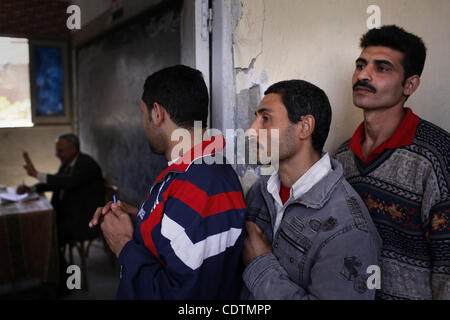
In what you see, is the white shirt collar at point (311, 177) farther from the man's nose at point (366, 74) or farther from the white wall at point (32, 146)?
the white wall at point (32, 146)

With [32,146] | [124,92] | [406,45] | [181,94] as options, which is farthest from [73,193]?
[406,45]

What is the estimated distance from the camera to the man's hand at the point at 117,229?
4.15ft

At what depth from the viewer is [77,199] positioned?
3.74m

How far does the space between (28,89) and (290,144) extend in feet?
17.6

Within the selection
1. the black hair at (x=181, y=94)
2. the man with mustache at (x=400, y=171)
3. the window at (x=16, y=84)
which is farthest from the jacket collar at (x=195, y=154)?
the window at (x=16, y=84)

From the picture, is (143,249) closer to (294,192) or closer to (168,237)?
(168,237)

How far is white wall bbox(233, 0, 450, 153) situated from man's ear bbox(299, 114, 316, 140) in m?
0.46

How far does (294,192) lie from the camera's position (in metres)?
1.34

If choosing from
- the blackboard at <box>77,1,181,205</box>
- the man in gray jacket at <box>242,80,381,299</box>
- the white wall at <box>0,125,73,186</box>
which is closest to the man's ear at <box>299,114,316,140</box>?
the man in gray jacket at <box>242,80,381,299</box>

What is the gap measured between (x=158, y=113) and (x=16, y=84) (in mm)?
5000

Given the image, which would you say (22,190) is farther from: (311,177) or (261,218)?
(311,177)

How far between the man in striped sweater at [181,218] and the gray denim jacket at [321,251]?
0.15 m
